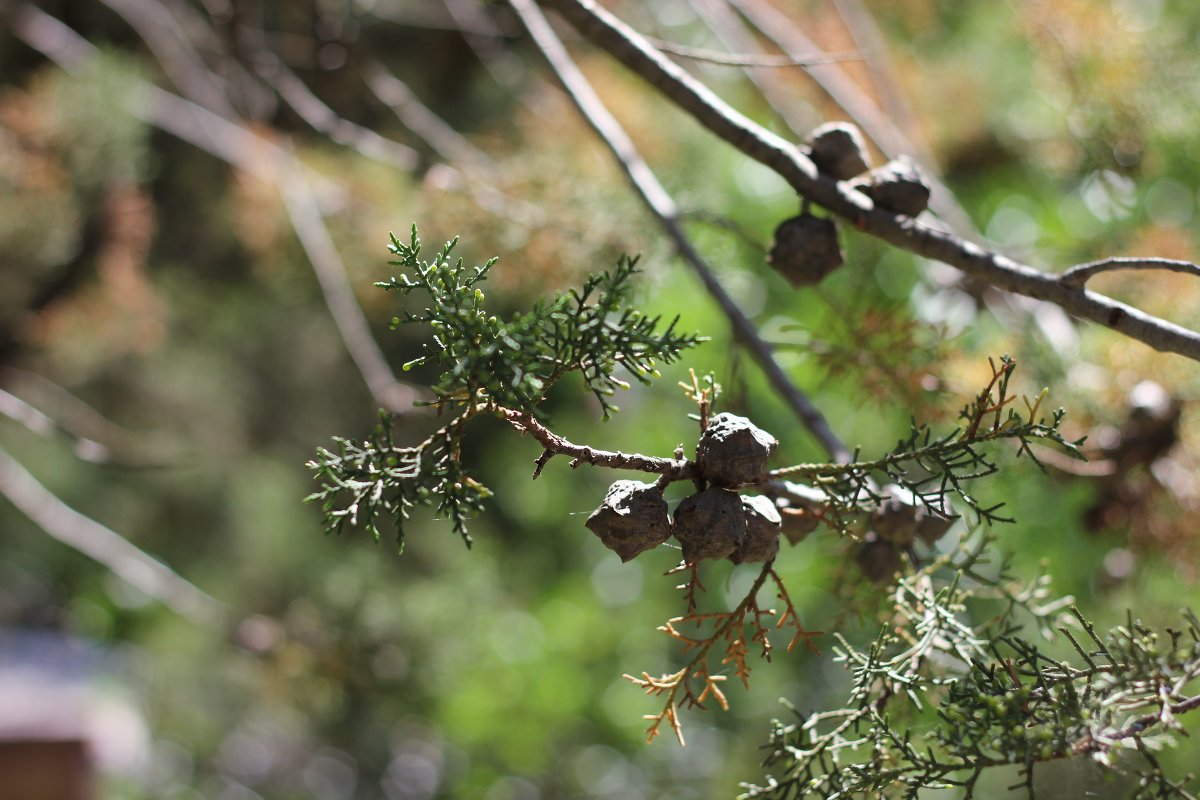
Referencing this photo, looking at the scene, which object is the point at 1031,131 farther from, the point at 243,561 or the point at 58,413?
the point at 243,561

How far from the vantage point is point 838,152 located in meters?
0.39

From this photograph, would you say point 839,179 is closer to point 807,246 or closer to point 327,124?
point 807,246

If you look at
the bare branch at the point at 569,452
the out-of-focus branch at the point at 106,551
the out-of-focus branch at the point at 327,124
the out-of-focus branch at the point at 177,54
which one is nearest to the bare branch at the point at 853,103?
the out-of-focus branch at the point at 327,124

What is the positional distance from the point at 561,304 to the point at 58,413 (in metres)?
1.11

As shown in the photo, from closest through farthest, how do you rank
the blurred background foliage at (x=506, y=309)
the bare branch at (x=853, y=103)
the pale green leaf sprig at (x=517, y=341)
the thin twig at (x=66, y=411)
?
1. the pale green leaf sprig at (x=517, y=341)
2. the blurred background foliage at (x=506, y=309)
3. the bare branch at (x=853, y=103)
4. the thin twig at (x=66, y=411)

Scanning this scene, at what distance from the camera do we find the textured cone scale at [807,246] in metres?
0.39

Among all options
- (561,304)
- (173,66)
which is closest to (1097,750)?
(561,304)

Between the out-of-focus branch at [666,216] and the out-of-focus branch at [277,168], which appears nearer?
the out-of-focus branch at [666,216]

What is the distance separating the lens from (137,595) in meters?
1.84

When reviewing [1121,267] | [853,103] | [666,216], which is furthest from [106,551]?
[1121,267]

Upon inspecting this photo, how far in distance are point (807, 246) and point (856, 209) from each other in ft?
0.08

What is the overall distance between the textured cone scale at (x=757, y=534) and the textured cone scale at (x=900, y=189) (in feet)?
0.47

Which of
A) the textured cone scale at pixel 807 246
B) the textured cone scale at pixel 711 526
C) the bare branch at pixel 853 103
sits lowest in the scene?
the textured cone scale at pixel 711 526

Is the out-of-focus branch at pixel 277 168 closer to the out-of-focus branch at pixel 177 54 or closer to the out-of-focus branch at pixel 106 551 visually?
the out-of-focus branch at pixel 177 54
